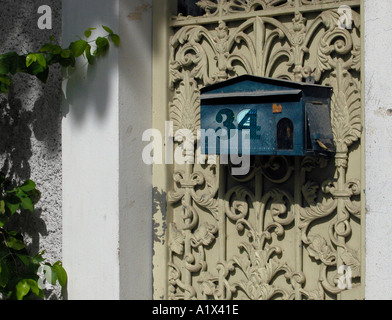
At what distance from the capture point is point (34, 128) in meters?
3.31

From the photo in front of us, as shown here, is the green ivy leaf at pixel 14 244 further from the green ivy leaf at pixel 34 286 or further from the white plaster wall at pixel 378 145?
the white plaster wall at pixel 378 145

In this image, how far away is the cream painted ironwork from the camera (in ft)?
8.70

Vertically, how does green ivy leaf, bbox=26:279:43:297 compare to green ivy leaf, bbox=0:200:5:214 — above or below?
below

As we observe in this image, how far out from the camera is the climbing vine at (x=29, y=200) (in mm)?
2996

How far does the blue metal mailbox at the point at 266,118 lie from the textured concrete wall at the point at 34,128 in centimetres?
97

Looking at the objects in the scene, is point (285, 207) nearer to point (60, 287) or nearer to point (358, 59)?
point (358, 59)

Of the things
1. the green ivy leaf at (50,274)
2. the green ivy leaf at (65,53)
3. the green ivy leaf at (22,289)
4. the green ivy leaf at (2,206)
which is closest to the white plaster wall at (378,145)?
the green ivy leaf at (65,53)

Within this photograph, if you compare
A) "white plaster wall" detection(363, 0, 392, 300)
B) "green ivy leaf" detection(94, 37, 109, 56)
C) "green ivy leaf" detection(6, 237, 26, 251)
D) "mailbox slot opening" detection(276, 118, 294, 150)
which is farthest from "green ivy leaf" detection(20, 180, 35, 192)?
"white plaster wall" detection(363, 0, 392, 300)

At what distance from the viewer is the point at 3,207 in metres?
3.07

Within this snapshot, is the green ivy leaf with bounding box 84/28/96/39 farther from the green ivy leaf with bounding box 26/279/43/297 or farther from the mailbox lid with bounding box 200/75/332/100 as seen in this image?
the green ivy leaf with bounding box 26/279/43/297

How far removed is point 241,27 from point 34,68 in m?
1.11

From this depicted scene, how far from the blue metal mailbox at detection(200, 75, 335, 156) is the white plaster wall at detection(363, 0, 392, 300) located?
0.75 feet

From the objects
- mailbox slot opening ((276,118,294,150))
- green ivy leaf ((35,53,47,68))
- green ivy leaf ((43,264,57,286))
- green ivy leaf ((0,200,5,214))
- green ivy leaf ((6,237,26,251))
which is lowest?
green ivy leaf ((43,264,57,286))

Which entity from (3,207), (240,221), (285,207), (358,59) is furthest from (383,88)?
(3,207)
